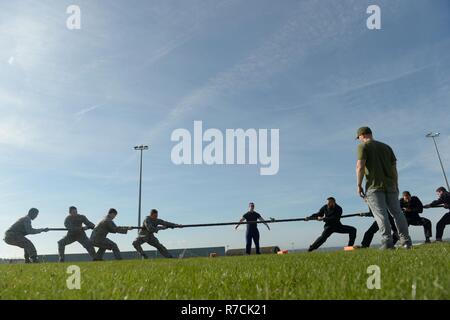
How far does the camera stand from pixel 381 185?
8062 mm

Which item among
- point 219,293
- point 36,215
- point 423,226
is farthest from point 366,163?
point 36,215

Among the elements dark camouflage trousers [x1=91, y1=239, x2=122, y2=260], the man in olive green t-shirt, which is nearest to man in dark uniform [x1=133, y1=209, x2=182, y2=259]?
dark camouflage trousers [x1=91, y1=239, x2=122, y2=260]

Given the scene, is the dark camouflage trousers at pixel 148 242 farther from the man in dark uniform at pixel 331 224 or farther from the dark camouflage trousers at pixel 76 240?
the man in dark uniform at pixel 331 224

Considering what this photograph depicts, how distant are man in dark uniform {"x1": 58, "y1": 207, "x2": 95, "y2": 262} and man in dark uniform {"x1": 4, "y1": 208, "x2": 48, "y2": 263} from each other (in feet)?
3.55

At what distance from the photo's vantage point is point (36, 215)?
15.9 m

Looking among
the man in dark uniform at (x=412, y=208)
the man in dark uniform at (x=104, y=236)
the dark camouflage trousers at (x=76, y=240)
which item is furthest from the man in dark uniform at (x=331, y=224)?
the dark camouflage trousers at (x=76, y=240)

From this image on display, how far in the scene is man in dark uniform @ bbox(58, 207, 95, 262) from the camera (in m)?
15.8

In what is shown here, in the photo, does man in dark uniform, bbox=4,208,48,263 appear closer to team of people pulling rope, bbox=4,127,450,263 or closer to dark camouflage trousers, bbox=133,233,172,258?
team of people pulling rope, bbox=4,127,450,263

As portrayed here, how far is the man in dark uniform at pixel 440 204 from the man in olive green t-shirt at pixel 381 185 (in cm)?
778

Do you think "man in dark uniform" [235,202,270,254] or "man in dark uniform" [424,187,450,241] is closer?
"man in dark uniform" [424,187,450,241]

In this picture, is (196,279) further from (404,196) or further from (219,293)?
(404,196)

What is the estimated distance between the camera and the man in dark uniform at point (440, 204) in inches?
577
